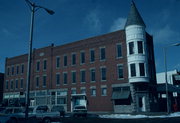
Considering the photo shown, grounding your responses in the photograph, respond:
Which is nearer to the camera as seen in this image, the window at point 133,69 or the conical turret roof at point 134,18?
the window at point 133,69

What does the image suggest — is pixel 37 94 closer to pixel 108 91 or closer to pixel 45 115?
pixel 108 91

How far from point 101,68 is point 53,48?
45.3ft

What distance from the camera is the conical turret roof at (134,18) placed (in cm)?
3522

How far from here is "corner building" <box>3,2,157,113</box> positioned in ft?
111

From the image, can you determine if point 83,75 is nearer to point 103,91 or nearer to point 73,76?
point 73,76

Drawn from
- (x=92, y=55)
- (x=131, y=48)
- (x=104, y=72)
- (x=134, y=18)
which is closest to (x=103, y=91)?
(x=104, y=72)

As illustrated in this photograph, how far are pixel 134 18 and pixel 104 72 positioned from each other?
35.0 ft

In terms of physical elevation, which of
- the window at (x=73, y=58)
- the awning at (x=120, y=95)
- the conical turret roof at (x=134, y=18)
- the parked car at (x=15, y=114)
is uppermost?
the conical turret roof at (x=134, y=18)

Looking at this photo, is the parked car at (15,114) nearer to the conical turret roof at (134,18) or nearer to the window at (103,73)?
the window at (103,73)

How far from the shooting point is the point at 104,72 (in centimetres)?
3797

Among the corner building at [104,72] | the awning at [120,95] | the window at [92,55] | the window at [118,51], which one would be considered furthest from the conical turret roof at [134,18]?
the awning at [120,95]

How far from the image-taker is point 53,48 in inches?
1839

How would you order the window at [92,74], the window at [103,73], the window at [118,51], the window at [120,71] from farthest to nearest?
the window at [92,74] < the window at [103,73] < the window at [118,51] < the window at [120,71]

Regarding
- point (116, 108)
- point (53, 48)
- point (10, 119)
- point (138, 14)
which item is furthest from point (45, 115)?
point (53, 48)
